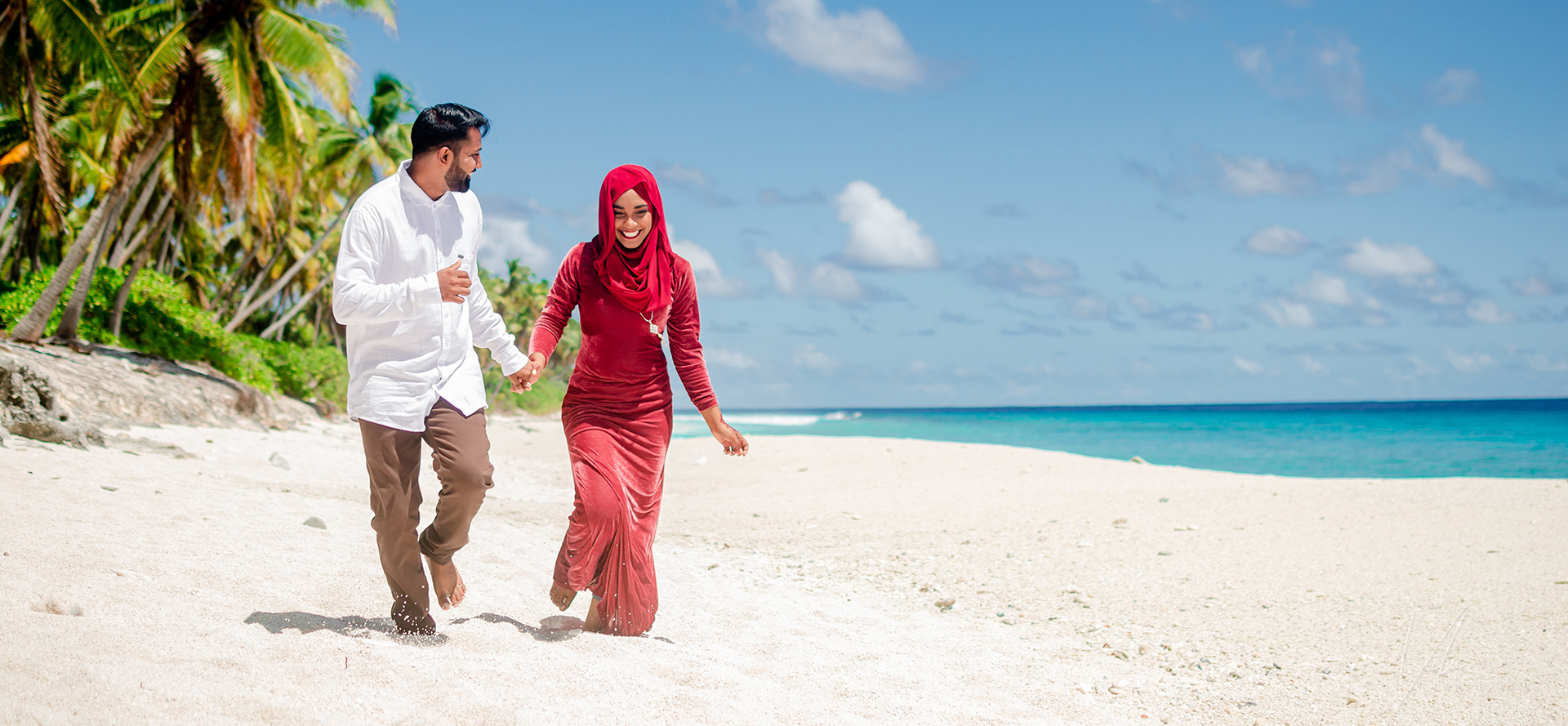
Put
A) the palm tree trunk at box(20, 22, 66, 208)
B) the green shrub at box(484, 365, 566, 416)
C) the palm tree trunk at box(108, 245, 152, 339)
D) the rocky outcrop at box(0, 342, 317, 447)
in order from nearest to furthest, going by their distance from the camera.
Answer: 1. the rocky outcrop at box(0, 342, 317, 447)
2. the palm tree trunk at box(20, 22, 66, 208)
3. the palm tree trunk at box(108, 245, 152, 339)
4. the green shrub at box(484, 365, 566, 416)

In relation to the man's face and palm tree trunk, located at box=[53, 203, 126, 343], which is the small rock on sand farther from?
palm tree trunk, located at box=[53, 203, 126, 343]

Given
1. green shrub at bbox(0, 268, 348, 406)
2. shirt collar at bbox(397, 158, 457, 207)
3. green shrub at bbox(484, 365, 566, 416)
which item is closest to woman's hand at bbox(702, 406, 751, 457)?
shirt collar at bbox(397, 158, 457, 207)

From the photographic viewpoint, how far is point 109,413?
1168 centimetres

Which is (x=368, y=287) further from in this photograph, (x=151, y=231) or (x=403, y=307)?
(x=151, y=231)

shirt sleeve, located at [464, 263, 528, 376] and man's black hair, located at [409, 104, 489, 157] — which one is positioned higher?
man's black hair, located at [409, 104, 489, 157]

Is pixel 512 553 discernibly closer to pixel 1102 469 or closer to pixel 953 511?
pixel 953 511

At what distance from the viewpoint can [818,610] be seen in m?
5.34

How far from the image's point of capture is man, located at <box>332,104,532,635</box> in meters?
3.34

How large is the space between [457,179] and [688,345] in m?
1.26

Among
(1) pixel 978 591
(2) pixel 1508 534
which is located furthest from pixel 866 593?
(2) pixel 1508 534

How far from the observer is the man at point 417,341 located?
3.34m

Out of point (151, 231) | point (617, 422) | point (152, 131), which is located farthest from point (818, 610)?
point (151, 231)

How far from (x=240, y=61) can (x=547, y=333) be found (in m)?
14.6

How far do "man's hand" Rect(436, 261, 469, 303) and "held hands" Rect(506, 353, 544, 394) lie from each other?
494mm
